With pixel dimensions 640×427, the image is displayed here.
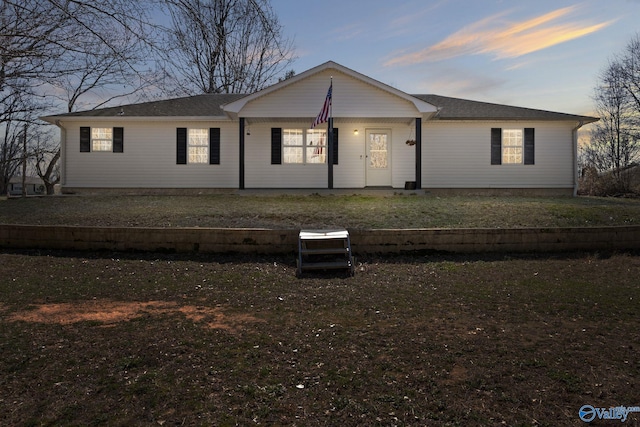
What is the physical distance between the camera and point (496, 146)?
16.3 metres

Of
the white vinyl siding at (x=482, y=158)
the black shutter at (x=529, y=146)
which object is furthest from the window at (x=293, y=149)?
the black shutter at (x=529, y=146)

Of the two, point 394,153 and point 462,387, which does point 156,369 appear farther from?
point 394,153

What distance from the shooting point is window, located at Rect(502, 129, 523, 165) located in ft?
53.6

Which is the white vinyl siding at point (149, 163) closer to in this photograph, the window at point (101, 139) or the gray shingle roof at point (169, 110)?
the window at point (101, 139)

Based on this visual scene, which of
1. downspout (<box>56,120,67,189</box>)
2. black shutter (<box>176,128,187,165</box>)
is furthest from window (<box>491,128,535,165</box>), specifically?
downspout (<box>56,120,67,189</box>)

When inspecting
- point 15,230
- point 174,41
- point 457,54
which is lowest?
point 15,230

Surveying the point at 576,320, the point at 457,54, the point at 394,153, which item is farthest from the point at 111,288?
the point at 457,54

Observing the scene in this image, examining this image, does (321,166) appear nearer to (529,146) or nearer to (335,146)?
(335,146)

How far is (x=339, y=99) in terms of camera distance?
15016 mm

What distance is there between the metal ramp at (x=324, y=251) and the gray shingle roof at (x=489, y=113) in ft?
33.2

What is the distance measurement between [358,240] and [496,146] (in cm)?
1151

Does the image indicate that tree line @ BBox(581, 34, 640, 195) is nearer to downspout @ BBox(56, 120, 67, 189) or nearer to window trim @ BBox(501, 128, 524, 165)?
window trim @ BBox(501, 128, 524, 165)

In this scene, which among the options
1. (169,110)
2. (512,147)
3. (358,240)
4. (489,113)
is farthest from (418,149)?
(169,110)

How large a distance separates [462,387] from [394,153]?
45.9 ft
